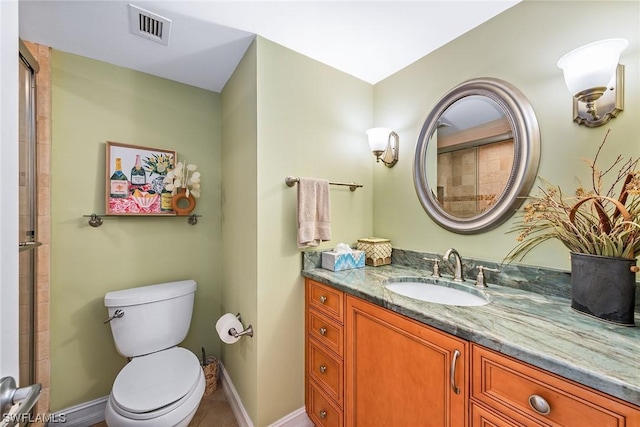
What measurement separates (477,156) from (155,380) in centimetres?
204

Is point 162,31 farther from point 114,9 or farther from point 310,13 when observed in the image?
point 310,13

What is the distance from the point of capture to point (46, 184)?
143 cm

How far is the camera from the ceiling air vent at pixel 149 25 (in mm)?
1234

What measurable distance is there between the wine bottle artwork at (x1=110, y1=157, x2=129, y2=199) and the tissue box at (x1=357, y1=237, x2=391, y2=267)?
162 centimetres

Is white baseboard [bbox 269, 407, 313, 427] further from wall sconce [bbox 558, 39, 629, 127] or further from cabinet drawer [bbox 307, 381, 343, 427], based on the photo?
wall sconce [bbox 558, 39, 629, 127]

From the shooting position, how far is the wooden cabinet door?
2.62 ft

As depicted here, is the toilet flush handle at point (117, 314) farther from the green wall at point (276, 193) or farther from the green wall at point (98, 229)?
the green wall at point (276, 193)

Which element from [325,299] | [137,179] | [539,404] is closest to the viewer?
[539,404]

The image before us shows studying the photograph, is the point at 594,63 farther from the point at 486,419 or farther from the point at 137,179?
the point at 137,179

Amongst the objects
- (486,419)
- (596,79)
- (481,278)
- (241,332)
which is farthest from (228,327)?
(596,79)

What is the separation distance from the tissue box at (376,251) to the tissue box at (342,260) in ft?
0.19

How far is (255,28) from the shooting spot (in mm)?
1325

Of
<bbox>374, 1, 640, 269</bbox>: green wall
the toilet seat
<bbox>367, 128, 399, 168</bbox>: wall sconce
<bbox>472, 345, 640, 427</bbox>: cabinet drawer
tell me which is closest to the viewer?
<bbox>472, 345, 640, 427</bbox>: cabinet drawer

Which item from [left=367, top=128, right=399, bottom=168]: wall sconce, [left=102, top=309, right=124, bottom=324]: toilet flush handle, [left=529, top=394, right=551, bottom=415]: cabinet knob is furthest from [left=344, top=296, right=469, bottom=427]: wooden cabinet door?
[left=102, top=309, right=124, bottom=324]: toilet flush handle
